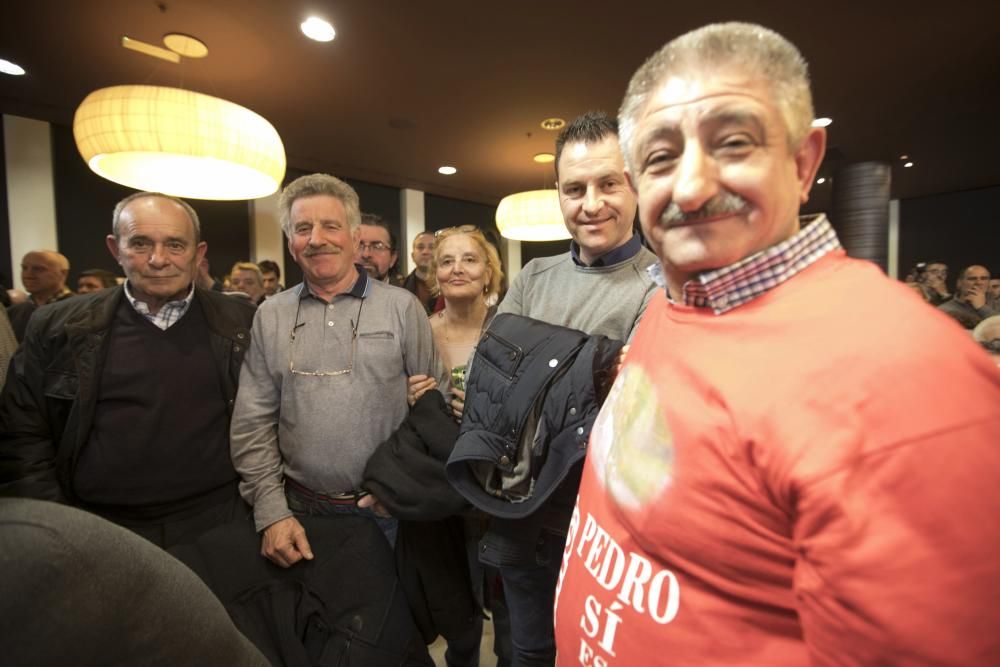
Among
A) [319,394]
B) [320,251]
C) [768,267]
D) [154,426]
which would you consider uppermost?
[320,251]

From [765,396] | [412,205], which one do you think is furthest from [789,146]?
[412,205]

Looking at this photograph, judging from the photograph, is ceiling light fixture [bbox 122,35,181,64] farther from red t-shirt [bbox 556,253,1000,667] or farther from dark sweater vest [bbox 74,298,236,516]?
red t-shirt [bbox 556,253,1000,667]

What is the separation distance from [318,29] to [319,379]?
2.68 metres

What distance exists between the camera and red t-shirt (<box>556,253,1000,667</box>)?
0.38m

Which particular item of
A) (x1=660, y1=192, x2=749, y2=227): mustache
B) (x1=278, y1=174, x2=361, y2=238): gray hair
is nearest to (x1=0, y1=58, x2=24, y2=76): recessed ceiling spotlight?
(x1=278, y1=174, x2=361, y2=238): gray hair

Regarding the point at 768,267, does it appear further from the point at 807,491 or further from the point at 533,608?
the point at 533,608

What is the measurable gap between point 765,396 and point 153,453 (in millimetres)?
1761

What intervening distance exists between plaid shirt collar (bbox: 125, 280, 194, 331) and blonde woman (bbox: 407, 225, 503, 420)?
887mm

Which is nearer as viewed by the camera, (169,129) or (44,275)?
(169,129)

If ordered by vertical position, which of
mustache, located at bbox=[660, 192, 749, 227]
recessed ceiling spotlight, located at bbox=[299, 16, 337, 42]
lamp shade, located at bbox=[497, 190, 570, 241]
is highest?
recessed ceiling spotlight, located at bbox=[299, 16, 337, 42]

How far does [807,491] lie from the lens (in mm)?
431

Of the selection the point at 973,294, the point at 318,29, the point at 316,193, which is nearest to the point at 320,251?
the point at 316,193

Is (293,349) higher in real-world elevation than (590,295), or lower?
lower

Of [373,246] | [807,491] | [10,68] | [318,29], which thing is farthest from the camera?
[10,68]
